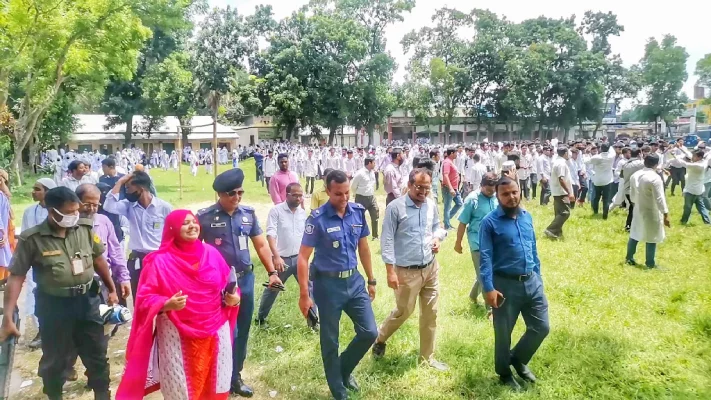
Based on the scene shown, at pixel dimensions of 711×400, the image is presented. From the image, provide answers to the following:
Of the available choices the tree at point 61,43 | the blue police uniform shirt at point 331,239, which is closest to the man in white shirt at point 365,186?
the blue police uniform shirt at point 331,239

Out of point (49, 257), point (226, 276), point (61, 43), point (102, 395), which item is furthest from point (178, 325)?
point (61, 43)

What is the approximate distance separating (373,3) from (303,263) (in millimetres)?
38596

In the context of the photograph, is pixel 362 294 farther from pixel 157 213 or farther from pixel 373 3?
pixel 373 3

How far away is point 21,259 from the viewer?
3543 millimetres

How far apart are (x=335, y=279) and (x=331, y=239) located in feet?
0.99

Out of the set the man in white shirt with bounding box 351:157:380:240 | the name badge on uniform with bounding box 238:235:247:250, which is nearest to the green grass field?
Answer: the name badge on uniform with bounding box 238:235:247:250

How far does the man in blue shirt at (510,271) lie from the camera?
13.2ft

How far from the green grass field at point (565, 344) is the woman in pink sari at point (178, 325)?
134cm

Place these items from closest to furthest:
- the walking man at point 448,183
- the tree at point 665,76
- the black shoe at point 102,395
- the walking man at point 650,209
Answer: the black shoe at point 102,395 → the walking man at point 650,209 → the walking man at point 448,183 → the tree at point 665,76

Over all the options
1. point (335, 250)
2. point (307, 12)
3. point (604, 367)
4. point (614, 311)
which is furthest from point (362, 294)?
point (307, 12)

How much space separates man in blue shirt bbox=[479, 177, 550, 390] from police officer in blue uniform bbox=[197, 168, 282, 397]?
1.70 metres

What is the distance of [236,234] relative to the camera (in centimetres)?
415

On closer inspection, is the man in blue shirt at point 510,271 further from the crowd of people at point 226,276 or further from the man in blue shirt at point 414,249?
the man in blue shirt at point 414,249

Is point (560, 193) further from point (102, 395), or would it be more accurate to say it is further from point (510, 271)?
point (102, 395)
